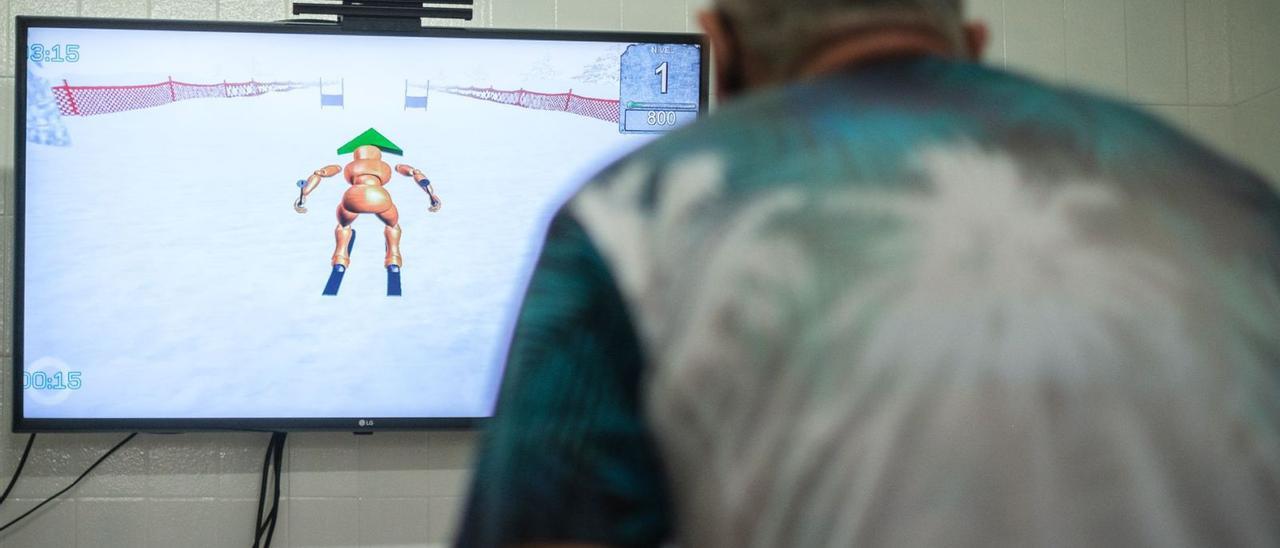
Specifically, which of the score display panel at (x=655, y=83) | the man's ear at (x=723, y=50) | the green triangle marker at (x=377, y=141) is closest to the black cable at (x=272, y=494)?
the green triangle marker at (x=377, y=141)

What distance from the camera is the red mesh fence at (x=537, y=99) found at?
9.20 feet

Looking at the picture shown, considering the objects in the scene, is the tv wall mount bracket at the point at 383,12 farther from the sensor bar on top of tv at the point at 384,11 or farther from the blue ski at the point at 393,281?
the blue ski at the point at 393,281

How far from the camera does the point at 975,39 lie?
910mm

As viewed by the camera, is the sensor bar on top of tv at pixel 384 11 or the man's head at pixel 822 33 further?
the sensor bar on top of tv at pixel 384 11

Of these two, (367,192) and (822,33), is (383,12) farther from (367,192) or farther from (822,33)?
(822,33)

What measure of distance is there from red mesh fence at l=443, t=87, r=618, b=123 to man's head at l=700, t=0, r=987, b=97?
6.36 feet

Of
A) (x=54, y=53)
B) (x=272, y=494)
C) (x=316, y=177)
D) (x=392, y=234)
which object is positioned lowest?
(x=272, y=494)

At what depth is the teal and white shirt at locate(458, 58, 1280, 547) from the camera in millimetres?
706

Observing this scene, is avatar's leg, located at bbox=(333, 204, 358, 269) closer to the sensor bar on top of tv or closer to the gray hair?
the sensor bar on top of tv

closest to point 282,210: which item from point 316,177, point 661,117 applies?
point 316,177

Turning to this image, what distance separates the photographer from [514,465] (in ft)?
2.38

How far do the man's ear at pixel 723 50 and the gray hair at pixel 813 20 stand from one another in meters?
0.01

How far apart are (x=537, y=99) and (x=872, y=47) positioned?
2.04 metres

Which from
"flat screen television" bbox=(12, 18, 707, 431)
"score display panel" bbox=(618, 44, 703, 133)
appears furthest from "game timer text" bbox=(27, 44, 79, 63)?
"score display panel" bbox=(618, 44, 703, 133)
